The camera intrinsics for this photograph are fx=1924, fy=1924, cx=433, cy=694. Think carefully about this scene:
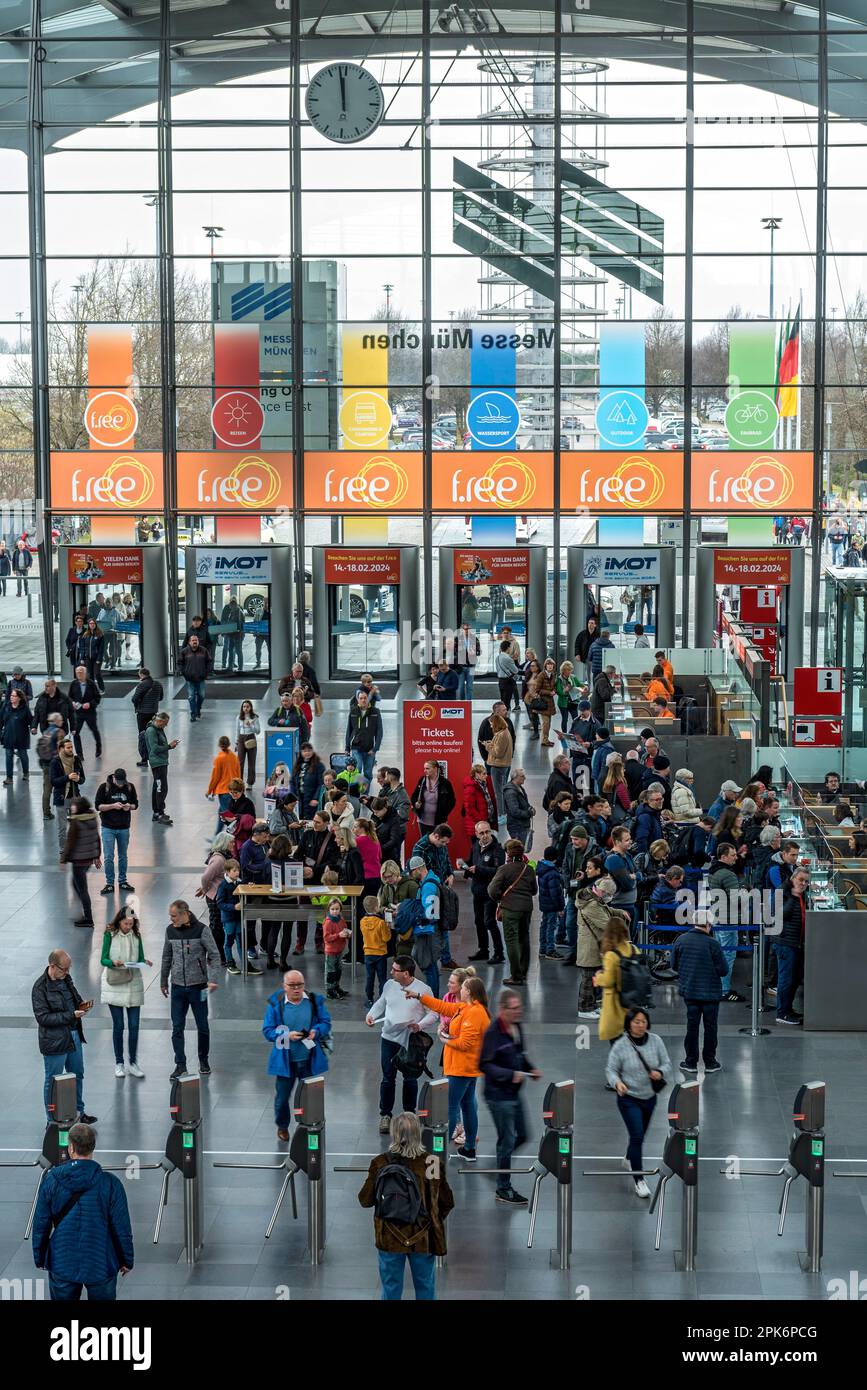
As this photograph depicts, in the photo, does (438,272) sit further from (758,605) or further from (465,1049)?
(465,1049)

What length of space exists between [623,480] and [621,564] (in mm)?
1472

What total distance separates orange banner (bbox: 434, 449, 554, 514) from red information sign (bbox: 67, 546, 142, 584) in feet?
17.4

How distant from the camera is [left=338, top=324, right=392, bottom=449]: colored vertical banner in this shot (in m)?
33.2

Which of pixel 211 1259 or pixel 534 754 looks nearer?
pixel 211 1259

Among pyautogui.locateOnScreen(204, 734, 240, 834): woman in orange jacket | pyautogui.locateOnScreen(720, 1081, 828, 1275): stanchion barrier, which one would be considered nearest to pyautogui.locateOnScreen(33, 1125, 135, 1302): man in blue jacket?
pyautogui.locateOnScreen(720, 1081, 828, 1275): stanchion barrier

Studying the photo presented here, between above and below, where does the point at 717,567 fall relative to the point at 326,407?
below

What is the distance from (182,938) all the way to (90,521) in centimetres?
2078

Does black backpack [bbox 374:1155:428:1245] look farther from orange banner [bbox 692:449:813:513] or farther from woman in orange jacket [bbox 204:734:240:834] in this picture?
orange banner [bbox 692:449:813:513]

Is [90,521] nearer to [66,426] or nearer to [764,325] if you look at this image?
[66,426]

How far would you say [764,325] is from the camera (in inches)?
1298

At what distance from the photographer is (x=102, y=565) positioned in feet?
109

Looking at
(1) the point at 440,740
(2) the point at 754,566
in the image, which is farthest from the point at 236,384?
(1) the point at 440,740

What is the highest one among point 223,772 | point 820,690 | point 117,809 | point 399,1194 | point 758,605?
point 758,605
